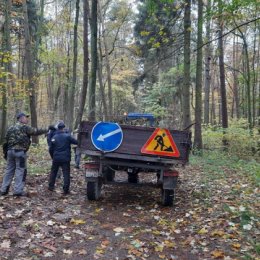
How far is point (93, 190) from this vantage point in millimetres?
8266

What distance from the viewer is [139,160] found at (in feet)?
26.1

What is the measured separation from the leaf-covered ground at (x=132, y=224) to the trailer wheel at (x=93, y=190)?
0.17m

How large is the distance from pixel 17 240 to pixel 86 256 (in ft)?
3.94

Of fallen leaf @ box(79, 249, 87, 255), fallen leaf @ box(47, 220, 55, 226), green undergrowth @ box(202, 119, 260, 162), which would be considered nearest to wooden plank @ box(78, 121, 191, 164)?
fallen leaf @ box(47, 220, 55, 226)

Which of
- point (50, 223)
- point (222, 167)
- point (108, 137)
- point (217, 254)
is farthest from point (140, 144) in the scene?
point (222, 167)

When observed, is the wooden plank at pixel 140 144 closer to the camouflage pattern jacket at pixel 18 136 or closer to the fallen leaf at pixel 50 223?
the camouflage pattern jacket at pixel 18 136

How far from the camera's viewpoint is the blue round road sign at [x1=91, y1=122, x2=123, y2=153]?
310 inches

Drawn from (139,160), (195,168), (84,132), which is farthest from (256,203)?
(195,168)

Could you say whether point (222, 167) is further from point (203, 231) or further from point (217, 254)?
point (217, 254)

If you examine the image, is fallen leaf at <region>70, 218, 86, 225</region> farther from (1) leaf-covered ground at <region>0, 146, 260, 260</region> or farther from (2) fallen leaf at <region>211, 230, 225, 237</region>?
(2) fallen leaf at <region>211, 230, 225, 237</region>

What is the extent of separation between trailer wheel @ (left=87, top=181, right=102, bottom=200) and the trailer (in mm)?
160

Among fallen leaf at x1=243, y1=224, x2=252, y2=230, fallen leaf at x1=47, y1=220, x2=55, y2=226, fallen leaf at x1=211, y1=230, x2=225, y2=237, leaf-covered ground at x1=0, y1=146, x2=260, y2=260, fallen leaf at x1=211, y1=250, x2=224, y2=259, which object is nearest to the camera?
fallen leaf at x1=211, y1=250, x2=224, y2=259

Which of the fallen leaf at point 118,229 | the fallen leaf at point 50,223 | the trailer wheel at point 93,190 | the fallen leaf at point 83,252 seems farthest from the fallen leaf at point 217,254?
the trailer wheel at point 93,190

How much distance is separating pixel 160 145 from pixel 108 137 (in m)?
1.19
